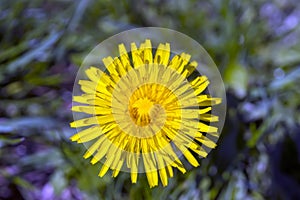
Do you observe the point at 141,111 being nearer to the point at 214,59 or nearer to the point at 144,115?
the point at 144,115

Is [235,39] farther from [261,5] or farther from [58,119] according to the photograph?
[58,119]

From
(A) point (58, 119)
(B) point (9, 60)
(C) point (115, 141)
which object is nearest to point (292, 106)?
(A) point (58, 119)

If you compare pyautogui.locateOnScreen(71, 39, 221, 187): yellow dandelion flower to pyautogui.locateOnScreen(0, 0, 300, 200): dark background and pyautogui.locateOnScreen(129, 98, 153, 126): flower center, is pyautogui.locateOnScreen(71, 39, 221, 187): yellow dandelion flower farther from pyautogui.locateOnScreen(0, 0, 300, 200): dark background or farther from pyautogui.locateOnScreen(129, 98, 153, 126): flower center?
pyautogui.locateOnScreen(0, 0, 300, 200): dark background

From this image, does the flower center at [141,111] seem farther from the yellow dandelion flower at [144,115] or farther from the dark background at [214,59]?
the dark background at [214,59]

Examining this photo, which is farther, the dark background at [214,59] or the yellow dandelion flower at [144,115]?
the dark background at [214,59]

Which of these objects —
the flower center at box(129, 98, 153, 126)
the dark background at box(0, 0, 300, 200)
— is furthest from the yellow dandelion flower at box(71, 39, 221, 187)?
the dark background at box(0, 0, 300, 200)

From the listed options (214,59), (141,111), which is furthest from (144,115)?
(214,59)

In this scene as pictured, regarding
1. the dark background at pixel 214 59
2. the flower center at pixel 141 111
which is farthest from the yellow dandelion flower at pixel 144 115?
the dark background at pixel 214 59
